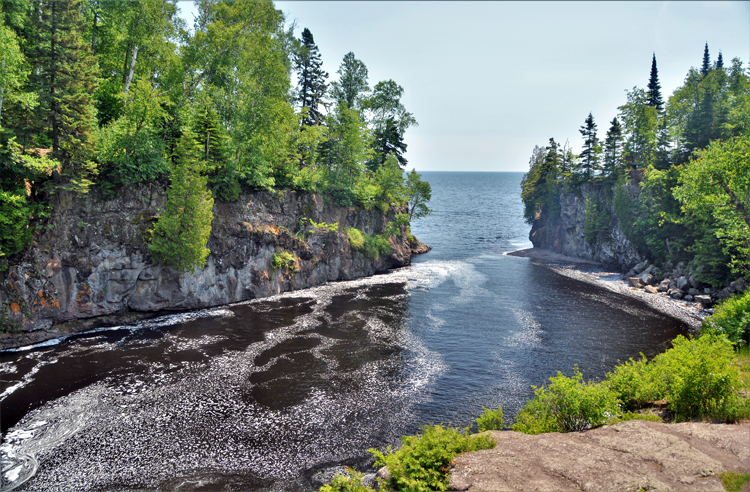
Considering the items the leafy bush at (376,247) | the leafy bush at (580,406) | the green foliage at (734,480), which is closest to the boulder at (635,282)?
the leafy bush at (376,247)

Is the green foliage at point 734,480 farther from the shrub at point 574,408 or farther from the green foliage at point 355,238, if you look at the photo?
the green foliage at point 355,238

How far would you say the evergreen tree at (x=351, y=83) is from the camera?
2128 inches

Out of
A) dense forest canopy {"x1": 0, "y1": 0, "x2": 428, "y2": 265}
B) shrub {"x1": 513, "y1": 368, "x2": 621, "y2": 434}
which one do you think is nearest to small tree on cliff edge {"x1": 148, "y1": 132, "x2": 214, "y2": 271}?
dense forest canopy {"x1": 0, "y1": 0, "x2": 428, "y2": 265}

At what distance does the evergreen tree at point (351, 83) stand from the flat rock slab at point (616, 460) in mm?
50069

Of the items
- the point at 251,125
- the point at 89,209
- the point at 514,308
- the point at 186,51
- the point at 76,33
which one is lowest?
the point at 514,308

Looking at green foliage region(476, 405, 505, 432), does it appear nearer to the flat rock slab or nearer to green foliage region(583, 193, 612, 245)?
the flat rock slab

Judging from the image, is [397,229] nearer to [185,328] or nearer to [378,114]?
[378,114]

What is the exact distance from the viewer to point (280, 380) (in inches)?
813

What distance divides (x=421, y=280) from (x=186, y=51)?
3205cm

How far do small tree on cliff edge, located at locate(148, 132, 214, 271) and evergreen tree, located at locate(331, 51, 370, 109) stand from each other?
2898 centimetres

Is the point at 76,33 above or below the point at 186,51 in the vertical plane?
below

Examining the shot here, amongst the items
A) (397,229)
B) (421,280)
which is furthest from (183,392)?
(397,229)

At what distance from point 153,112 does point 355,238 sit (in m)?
25.6

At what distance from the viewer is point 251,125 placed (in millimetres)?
36594
